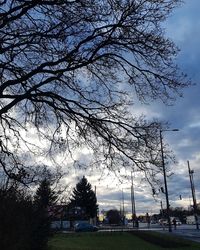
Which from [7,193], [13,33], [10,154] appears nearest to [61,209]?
[10,154]

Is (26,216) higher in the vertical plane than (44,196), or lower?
lower

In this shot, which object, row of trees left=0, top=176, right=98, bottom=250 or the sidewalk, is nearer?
row of trees left=0, top=176, right=98, bottom=250

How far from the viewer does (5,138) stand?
54.2 ft

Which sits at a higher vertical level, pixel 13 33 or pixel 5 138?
pixel 13 33

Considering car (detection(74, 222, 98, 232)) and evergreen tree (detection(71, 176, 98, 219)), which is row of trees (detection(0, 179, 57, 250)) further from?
evergreen tree (detection(71, 176, 98, 219))

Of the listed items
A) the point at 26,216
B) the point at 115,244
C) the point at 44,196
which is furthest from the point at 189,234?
the point at 26,216

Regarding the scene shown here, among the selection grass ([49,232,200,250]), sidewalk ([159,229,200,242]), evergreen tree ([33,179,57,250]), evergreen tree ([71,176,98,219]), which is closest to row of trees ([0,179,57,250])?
evergreen tree ([33,179,57,250])

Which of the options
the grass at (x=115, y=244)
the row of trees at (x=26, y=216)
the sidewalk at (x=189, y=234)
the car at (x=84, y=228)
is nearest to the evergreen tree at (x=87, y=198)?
the car at (x=84, y=228)

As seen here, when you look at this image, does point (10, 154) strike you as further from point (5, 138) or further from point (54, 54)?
point (54, 54)

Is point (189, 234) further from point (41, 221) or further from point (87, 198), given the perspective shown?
point (87, 198)

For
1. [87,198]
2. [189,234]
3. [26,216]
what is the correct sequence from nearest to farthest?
[26,216]
[189,234]
[87,198]

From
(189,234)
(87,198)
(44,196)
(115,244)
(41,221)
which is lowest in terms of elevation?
(41,221)

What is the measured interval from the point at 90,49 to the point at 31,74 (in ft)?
6.86

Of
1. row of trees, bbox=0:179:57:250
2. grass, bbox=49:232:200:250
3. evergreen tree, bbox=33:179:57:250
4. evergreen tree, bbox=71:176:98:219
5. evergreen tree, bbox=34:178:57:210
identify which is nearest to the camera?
row of trees, bbox=0:179:57:250
